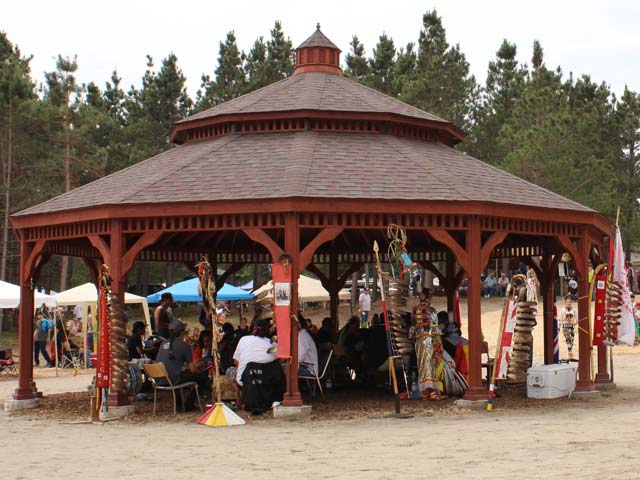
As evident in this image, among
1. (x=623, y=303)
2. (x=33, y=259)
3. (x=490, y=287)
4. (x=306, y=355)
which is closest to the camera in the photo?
(x=306, y=355)

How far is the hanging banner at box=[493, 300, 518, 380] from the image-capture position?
545 inches

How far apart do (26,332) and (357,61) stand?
37486mm

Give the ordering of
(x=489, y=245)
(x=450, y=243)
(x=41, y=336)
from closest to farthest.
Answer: (x=450, y=243)
(x=489, y=245)
(x=41, y=336)

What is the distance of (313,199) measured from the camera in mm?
13859

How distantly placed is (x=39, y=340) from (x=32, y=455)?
1857cm

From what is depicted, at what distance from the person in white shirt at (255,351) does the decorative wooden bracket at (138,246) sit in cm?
213

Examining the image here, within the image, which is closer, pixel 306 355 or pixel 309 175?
pixel 309 175

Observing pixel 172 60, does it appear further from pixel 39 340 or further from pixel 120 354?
pixel 120 354

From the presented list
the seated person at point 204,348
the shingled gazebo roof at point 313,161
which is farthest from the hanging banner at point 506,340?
the seated person at point 204,348

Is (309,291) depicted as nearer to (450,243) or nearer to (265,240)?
(450,243)

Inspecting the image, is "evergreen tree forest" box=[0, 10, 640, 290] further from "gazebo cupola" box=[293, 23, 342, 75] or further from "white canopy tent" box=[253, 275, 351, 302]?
"gazebo cupola" box=[293, 23, 342, 75]

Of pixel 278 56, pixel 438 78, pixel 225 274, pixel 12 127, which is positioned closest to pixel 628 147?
pixel 438 78

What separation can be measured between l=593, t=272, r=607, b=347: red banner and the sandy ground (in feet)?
→ 7.07

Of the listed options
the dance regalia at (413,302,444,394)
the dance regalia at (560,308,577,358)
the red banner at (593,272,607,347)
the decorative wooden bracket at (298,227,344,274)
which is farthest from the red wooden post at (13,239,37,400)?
the dance regalia at (560,308,577,358)
